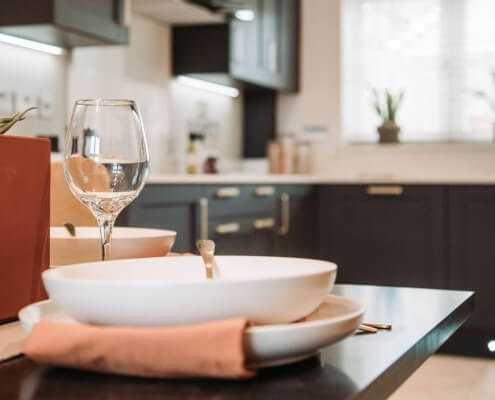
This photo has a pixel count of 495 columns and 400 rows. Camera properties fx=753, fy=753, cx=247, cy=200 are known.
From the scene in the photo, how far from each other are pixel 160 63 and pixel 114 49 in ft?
1.63

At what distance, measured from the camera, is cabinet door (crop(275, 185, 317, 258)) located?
407 cm

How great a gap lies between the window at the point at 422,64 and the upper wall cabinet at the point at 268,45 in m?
0.35

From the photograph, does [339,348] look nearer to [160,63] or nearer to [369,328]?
[369,328]

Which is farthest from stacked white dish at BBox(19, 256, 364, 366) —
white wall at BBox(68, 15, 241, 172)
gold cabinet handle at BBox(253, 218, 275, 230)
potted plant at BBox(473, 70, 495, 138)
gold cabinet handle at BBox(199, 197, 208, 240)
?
potted plant at BBox(473, 70, 495, 138)

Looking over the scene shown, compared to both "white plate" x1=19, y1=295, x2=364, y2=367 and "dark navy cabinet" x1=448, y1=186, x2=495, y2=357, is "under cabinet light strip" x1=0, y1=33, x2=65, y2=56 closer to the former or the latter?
"dark navy cabinet" x1=448, y1=186, x2=495, y2=357

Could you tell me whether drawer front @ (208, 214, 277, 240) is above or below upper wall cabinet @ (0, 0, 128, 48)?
below

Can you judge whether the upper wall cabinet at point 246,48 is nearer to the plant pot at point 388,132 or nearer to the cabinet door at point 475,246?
the plant pot at point 388,132

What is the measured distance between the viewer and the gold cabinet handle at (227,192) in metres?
3.41

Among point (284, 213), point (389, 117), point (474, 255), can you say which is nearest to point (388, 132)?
point (389, 117)

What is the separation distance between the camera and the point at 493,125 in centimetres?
458

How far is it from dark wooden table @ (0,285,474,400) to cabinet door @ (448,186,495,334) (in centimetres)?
320

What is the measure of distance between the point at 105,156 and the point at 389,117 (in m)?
4.24

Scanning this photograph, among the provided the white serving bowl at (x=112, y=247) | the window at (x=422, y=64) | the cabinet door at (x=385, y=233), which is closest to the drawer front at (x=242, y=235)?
the cabinet door at (x=385, y=233)

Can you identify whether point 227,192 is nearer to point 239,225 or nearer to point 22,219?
point 239,225
